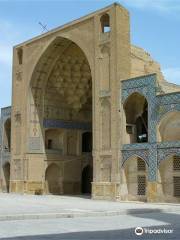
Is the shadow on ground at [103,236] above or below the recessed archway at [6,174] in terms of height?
below

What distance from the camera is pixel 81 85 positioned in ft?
91.4

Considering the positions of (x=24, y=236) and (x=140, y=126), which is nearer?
(x=24, y=236)

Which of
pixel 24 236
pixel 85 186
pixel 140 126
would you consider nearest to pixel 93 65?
pixel 140 126

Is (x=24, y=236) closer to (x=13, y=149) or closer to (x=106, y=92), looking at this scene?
(x=106, y=92)

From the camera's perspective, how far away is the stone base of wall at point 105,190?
20.0m

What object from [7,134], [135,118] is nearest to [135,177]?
[135,118]

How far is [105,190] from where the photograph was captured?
67.0 feet

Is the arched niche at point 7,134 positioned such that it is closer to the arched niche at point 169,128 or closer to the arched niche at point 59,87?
the arched niche at point 59,87

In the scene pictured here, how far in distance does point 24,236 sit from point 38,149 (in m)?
19.1

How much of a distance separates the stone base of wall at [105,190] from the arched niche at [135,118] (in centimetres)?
211

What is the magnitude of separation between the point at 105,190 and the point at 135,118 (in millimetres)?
3781

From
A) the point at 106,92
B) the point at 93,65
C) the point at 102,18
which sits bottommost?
the point at 106,92

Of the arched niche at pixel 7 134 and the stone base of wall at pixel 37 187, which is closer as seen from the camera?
the stone base of wall at pixel 37 187

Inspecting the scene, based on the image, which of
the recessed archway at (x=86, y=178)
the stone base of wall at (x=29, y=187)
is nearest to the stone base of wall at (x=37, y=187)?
the stone base of wall at (x=29, y=187)
